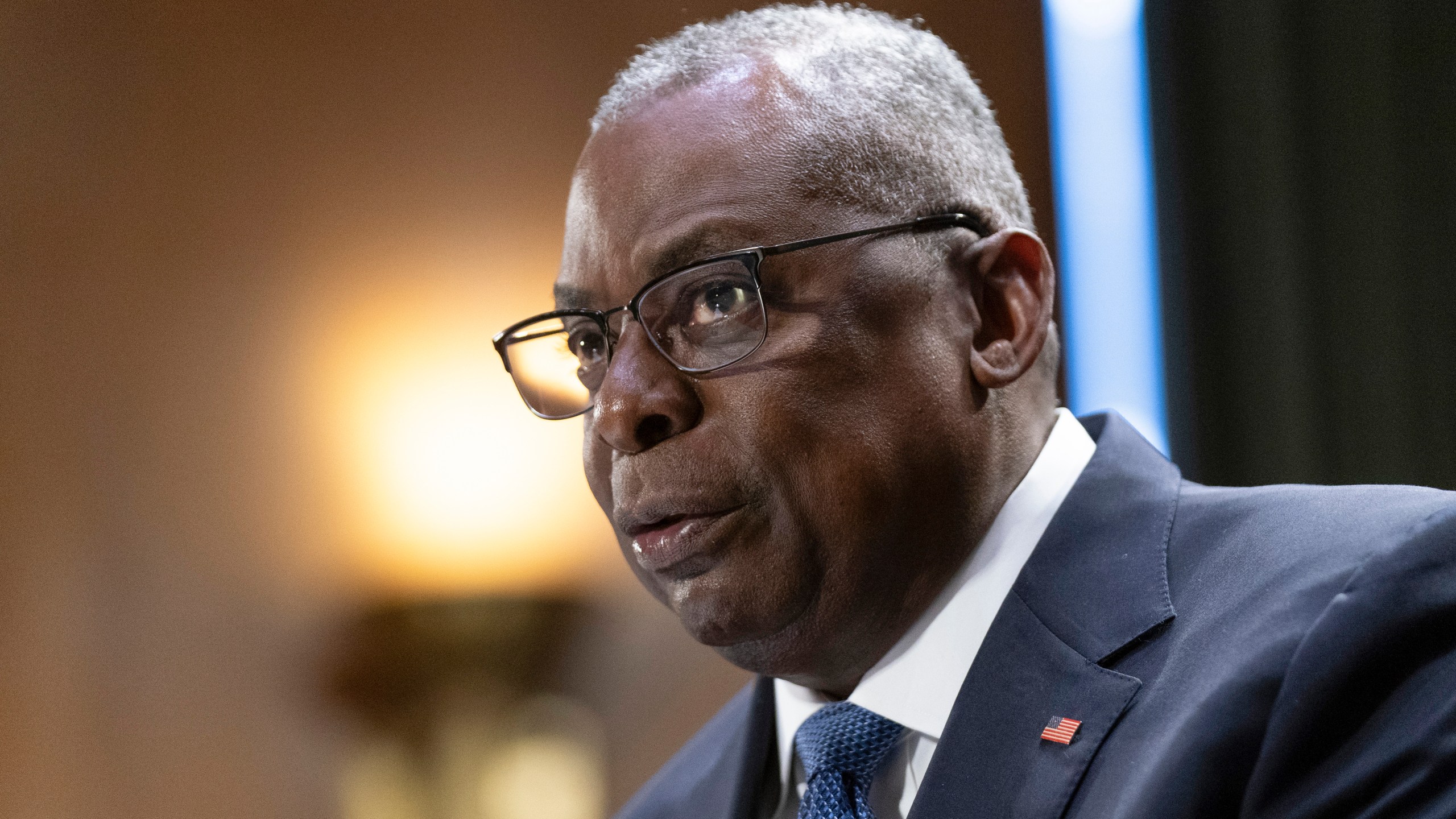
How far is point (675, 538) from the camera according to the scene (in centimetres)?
133

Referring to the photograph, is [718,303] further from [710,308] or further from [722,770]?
[722,770]

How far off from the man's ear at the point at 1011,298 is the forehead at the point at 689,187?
0.77ft

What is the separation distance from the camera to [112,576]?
8.21 feet

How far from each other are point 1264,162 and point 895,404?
1361mm

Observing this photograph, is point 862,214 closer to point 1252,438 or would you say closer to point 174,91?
point 1252,438

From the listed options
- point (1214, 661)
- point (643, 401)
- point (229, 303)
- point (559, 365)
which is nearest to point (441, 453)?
point (229, 303)

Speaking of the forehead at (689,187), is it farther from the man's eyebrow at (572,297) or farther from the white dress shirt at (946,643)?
the white dress shirt at (946,643)

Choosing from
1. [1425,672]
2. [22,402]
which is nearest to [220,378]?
[22,402]

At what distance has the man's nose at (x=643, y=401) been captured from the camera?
4.35ft

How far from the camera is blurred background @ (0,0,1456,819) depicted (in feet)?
7.80

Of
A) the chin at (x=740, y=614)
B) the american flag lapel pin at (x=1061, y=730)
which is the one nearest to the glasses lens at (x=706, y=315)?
the chin at (x=740, y=614)

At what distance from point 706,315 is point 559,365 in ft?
1.08

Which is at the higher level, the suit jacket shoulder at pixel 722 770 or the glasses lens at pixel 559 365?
the glasses lens at pixel 559 365

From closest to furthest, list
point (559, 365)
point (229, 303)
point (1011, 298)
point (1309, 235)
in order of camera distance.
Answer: point (1011, 298)
point (559, 365)
point (1309, 235)
point (229, 303)
